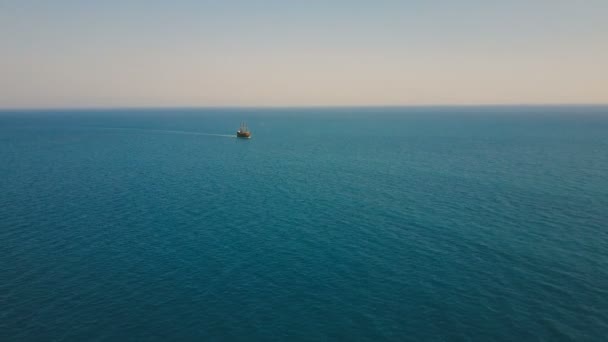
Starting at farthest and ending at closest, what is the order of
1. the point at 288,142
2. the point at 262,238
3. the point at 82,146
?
the point at 288,142 < the point at 82,146 < the point at 262,238

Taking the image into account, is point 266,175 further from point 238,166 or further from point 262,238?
point 262,238

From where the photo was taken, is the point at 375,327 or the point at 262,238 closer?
the point at 375,327

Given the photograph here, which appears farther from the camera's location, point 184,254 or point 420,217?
point 420,217

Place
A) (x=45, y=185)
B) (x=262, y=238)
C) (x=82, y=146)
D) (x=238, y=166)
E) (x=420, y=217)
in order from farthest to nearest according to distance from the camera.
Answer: (x=82, y=146) < (x=238, y=166) < (x=45, y=185) < (x=420, y=217) < (x=262, y=238)

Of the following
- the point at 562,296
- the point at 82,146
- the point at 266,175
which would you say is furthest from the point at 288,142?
the point at 562,296

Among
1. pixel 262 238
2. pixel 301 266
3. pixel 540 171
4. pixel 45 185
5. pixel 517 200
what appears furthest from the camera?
pixel 540 171

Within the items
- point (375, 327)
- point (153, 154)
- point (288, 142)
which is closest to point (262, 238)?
point (375, 327)

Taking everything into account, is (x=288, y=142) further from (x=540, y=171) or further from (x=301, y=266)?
(x=301, y=266)
